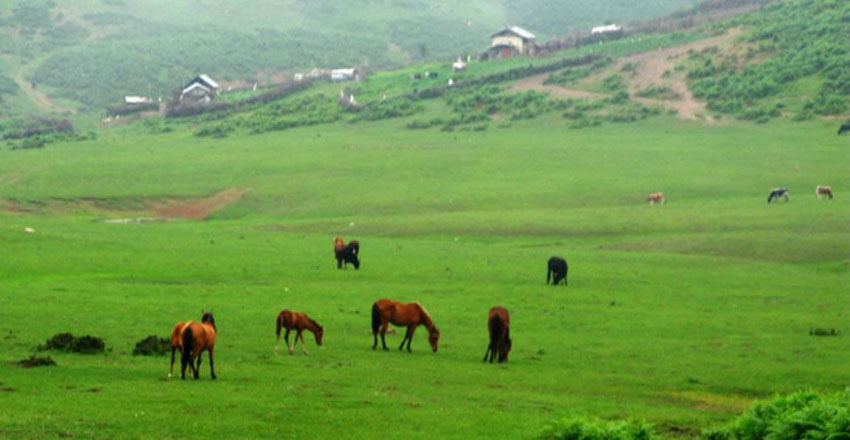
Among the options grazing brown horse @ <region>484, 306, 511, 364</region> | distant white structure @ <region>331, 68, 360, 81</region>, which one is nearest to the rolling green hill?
grazing brown horse @ <region>484, 306, 511, 364</region>

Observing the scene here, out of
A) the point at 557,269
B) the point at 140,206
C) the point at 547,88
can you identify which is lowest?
the point at 557,269

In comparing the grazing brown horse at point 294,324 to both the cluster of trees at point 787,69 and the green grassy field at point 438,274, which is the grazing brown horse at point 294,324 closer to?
the green grassy field at point 438,274

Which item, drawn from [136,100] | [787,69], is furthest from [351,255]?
[136,100]

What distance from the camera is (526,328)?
32.0 meters

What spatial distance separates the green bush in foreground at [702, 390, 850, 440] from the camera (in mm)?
17438

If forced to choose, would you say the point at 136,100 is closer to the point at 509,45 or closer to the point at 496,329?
the point at 509,45

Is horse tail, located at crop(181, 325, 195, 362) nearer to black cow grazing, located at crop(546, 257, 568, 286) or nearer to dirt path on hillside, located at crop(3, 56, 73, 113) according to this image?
black cow grazing, located at crop(546, 257, 568, 286)

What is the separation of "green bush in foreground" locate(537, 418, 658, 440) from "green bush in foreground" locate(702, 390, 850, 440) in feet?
5.44

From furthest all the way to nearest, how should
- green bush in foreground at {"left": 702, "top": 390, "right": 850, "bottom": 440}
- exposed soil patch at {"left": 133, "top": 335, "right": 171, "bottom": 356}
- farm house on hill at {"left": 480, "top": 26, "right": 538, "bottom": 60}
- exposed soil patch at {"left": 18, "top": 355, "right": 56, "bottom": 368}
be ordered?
farm house on hill at {"left": 480, "top": 26, "right": 538, "bottom": 60}, exposed soil patch at {"left": 133, "top": 335, "right": 171, "bottom": 356}, exposed soil patch at {"left": 18, "top": 355, "right": 56, "bottom": 368}, green bush in foreground at {"left": 702, "top": 390, "right": 850, "bottom": 440}

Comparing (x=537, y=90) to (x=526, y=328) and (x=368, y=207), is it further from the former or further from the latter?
(x=526, y=328)

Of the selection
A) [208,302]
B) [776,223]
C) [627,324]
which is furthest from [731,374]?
[776,223]

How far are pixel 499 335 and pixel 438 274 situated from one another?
16.0 metres

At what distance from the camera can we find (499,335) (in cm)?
2650

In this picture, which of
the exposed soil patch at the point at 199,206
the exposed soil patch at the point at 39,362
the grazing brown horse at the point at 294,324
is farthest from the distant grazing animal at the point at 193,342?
the exposed soil patch at the point at 199,206
